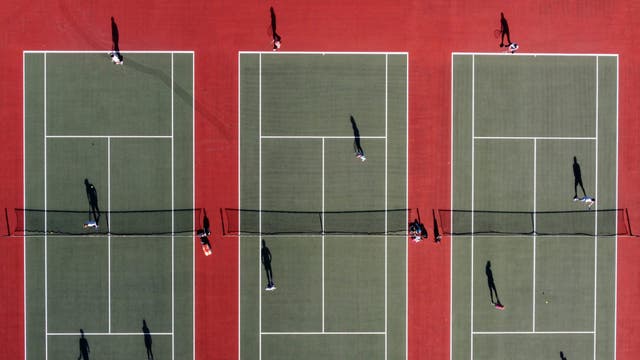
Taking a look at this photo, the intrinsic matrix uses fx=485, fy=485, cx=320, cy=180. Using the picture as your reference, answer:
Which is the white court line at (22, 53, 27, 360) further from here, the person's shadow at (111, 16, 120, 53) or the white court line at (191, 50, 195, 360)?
the white court line at (191, 50, 195, 360)

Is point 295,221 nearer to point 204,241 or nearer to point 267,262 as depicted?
point 267,262

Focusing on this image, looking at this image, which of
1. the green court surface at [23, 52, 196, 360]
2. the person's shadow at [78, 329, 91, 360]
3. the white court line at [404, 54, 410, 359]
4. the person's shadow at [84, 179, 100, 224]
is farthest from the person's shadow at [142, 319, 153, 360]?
the white court line at [404, 54, 410, 359]

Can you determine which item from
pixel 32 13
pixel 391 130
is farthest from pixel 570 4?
pixel 32 13

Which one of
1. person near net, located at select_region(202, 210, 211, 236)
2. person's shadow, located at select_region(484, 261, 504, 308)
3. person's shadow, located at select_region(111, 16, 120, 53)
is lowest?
person's shadow, located at select_region(484, 261, 504, 308)

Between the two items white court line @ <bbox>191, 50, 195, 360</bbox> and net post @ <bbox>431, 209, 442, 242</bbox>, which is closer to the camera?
white court line @ <bbox>191, 50, 195, 360</bbox>

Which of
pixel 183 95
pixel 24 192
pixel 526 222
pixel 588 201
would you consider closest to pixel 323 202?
pixel 183 95

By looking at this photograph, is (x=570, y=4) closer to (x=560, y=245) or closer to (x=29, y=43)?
(x=560, y=245)

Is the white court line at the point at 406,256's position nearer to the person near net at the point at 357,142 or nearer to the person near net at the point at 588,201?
the person near net at the point at 357,142
